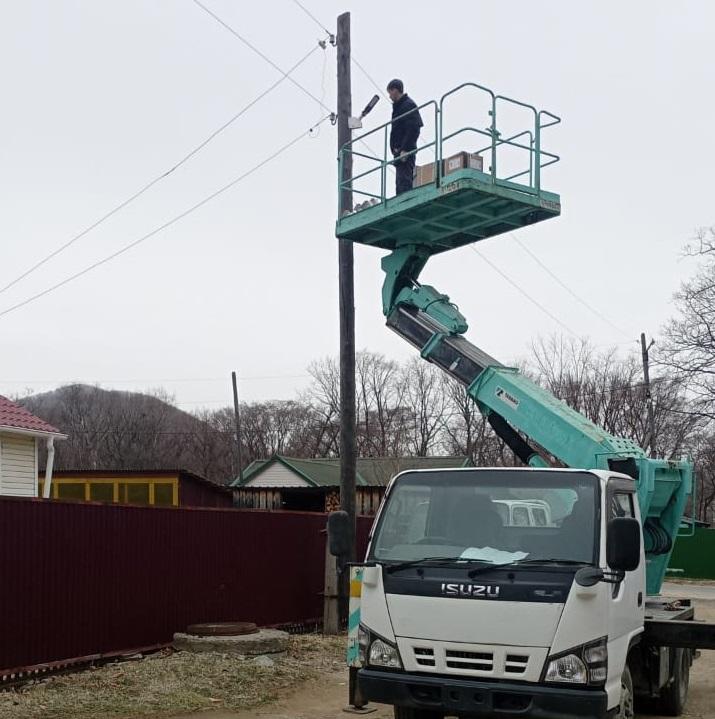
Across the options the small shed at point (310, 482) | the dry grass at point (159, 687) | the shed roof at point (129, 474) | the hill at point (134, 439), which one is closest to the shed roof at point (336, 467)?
the small shed at point (310, 482)

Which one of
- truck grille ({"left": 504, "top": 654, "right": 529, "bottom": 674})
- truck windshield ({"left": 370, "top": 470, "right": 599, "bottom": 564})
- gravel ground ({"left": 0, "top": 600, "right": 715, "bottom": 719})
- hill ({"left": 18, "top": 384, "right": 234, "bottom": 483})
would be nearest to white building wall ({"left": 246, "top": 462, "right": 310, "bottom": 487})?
gravel ground ({"left": 0, "top": 600, "right": 715, "bottom": 719})

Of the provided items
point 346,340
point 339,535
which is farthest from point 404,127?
point 339,535

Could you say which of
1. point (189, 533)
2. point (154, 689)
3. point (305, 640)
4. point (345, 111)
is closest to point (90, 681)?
point (154, 689)

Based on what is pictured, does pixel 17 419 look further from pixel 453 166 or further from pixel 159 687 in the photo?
pixel 453 166

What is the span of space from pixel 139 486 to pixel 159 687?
17188 millimetres

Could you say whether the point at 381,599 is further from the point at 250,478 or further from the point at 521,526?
the point at 250,478

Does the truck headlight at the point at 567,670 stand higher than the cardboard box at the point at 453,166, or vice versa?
the cardboard box at the point at 453,166

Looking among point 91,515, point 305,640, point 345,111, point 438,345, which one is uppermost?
point 345,111

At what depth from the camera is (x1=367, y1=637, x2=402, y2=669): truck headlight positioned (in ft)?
22.5

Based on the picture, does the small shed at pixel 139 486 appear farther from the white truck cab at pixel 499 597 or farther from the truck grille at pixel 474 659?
the truck grille at pixel 474 659

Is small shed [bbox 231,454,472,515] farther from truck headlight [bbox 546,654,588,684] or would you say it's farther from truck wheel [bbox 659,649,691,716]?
truck headlight [bbox 546,654,588,684]

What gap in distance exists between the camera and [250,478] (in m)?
35.8

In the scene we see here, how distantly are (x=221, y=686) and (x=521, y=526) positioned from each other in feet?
15.8

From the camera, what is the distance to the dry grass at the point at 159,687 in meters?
9.11
